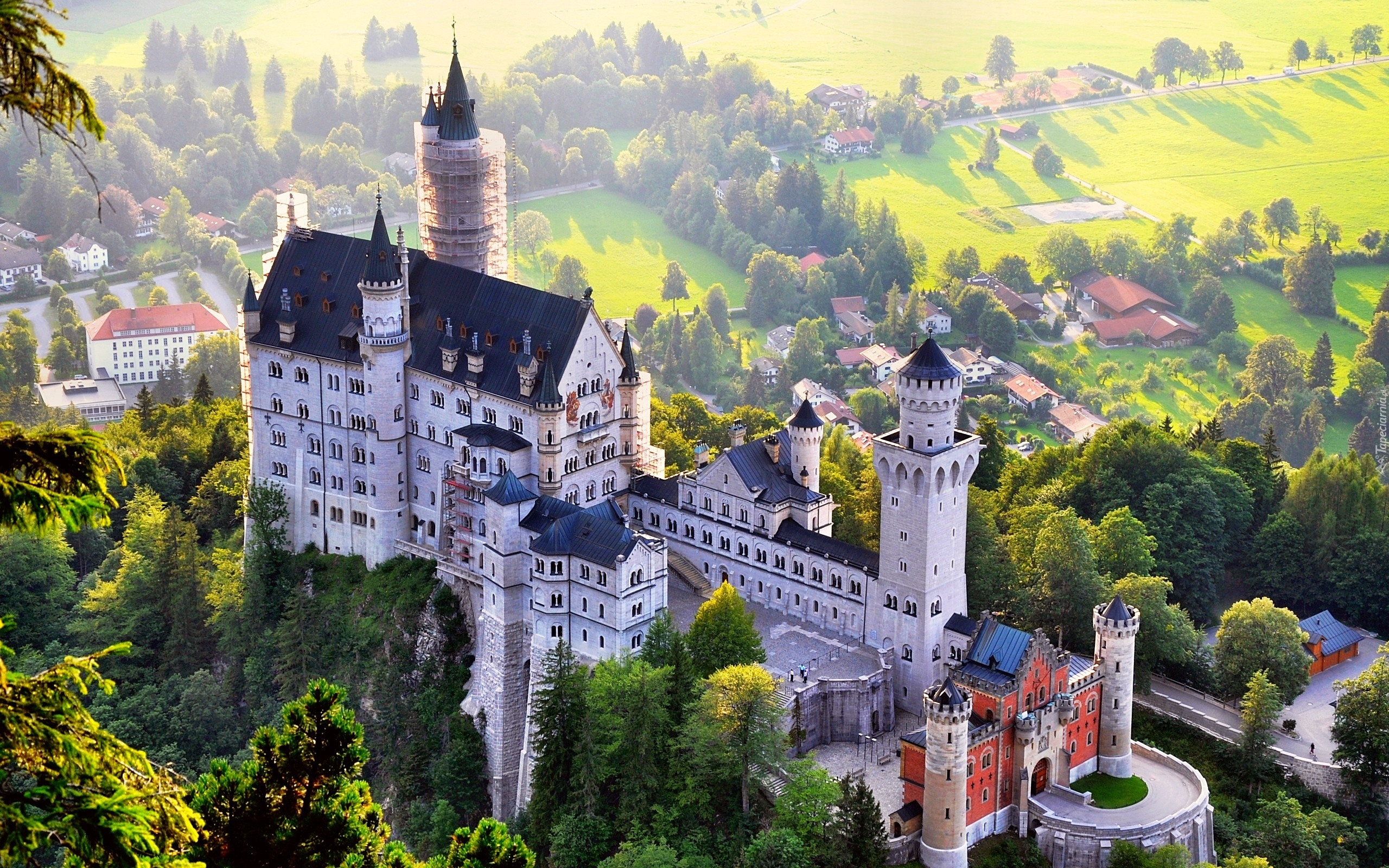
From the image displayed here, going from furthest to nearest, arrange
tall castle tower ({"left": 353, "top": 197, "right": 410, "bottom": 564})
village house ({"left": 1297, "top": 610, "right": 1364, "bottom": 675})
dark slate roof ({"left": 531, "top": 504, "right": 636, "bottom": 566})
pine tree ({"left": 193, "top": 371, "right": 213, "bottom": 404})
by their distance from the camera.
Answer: pine tree ({"left": 193, "top": 371, "right": 213, "bottom": 404}) → village house ({"left": 1297, "top": 610, "right": 1364, "bottom": 675}) → tall castle tower ({"left": 353, "top": 197, "right": 410, "bottom": 564}) → dark slate roof ({"left": 531, "top": 504, "right": 636, "bottom": 566})

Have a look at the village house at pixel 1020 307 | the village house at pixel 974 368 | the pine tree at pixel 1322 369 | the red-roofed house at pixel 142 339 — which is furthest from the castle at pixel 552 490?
the pine tree at pixel 1322 369

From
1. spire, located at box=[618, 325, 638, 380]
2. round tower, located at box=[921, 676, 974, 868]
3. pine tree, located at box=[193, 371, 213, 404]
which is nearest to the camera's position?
round tower, located at box=[921, 676, 974, 868]

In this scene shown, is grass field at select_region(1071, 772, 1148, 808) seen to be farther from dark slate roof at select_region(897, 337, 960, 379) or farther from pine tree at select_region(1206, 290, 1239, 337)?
pine tree at select_region(1206, 290, 1239, 337)

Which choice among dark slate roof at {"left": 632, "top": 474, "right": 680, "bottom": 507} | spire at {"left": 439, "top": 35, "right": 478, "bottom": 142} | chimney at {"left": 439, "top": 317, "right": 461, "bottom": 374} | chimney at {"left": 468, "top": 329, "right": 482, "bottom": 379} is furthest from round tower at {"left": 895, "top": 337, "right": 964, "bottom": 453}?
spire at {"left": 439, "top": 35, "right": 478, "bottom": 142}

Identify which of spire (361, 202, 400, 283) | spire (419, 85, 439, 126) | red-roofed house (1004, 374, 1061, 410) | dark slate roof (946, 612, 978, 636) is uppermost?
spire (419, 85, 439, 126)

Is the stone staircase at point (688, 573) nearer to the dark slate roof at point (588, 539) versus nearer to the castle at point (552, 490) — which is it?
the castle at point (552, 490)

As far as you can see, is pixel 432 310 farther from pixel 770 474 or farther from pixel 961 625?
pixel 961 625

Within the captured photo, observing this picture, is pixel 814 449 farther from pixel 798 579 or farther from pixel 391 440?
pixel 391 440

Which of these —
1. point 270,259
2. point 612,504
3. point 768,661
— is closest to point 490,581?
point 612,504
